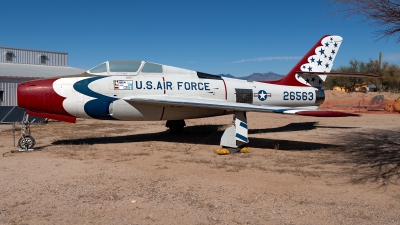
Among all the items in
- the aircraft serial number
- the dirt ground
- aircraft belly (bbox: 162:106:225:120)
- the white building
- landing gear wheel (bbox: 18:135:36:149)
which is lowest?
the dirt ground

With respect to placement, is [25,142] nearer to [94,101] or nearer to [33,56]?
[94,101]

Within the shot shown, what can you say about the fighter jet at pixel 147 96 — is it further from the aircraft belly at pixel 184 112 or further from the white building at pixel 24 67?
the white building at pixel 24 67

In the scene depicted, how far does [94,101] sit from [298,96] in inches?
318

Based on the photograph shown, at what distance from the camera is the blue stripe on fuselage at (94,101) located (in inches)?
426

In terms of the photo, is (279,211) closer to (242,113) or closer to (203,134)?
(242,113)

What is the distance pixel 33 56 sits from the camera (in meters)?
37.6

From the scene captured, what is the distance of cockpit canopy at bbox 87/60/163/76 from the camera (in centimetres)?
1132

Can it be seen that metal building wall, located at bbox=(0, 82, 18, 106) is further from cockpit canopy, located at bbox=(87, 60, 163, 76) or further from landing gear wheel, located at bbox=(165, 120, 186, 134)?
cockpit canopy, located at bbox=(87, 60, 163, 76)

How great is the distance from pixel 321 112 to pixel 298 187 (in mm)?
3285

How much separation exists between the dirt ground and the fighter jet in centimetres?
105

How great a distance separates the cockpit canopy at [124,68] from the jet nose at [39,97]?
1.41 m

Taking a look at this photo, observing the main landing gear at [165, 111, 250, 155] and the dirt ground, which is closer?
the dirt ground

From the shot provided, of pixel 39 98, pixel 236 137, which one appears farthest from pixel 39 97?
pixel 236 137

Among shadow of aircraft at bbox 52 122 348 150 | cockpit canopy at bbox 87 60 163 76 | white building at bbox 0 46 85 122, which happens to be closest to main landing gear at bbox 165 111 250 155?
shadow of aircraft at bbox 52 122 348 150
